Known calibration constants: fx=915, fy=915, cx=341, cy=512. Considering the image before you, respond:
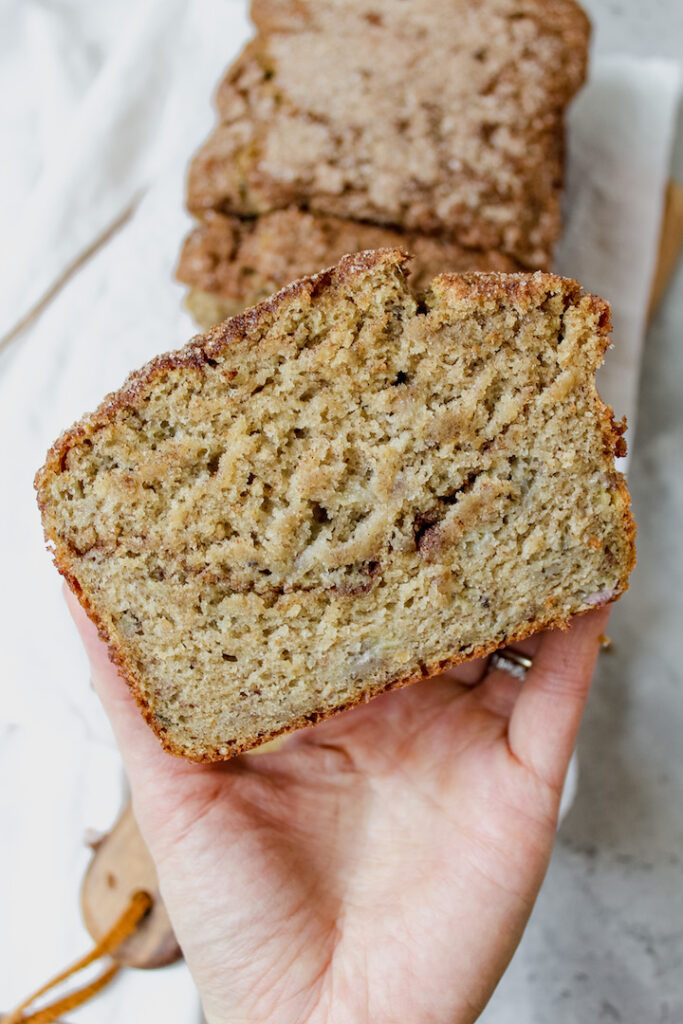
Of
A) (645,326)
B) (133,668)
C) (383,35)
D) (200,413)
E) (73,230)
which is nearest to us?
(200,413)

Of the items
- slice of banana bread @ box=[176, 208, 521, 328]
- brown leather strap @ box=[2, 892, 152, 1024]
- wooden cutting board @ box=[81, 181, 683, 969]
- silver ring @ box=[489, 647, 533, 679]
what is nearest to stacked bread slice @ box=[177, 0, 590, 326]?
slice of banana bread @ box=[176, 208, 521, 328]

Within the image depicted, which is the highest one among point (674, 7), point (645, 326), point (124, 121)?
point (124, 121)

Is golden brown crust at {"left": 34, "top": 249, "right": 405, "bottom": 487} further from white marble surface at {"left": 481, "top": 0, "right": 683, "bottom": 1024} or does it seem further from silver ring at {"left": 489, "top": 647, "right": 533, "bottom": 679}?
white marble surface at {"left": 481, "top": 0, "right": 683, "bottom": 1024}

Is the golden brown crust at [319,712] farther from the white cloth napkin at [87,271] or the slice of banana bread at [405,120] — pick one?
the slice of banana bread at [405,120]

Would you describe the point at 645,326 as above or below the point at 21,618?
below

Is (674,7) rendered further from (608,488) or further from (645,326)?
(608,488)

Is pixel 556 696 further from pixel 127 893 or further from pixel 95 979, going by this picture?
pixel 95 979

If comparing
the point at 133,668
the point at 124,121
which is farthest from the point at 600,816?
the point at 124,121
